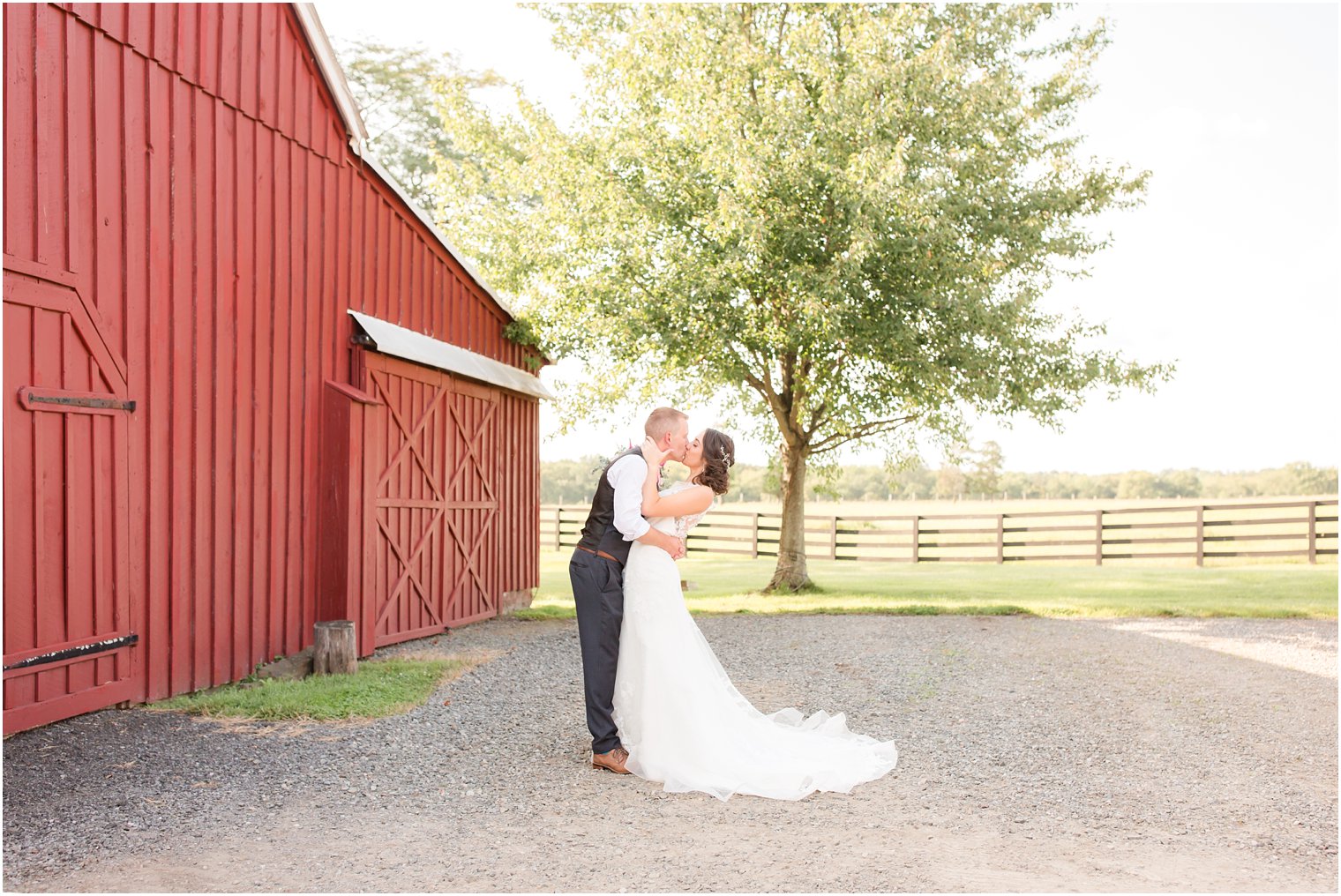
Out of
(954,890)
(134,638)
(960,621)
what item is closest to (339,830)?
A: (954,890)

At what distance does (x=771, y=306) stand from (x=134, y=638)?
8.75 metres

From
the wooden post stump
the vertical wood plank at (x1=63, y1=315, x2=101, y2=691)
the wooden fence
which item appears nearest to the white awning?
the wooden post stump

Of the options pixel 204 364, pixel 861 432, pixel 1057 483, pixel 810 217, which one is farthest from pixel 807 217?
pixel 1057 483

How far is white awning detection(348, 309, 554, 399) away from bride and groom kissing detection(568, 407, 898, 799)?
437 cm

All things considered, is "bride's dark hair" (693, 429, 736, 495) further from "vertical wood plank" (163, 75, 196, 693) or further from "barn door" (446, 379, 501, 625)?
"barn door" (446, 379, 501, 625)

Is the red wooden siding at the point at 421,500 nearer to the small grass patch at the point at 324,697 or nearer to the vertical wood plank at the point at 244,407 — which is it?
the vertical wood plank at the point at 244,407

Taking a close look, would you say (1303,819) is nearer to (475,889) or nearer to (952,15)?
(475,889)

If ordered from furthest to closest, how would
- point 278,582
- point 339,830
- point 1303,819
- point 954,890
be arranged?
point 278,582 < point 1303,819 < point 339,830 < point 954,890

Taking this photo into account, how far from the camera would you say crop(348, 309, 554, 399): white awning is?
369 inches

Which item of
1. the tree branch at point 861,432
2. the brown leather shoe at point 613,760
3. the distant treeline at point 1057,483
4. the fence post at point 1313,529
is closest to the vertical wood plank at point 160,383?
the brown leather shoe at point 613,760

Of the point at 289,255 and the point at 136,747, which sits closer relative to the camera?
the point at 136,747

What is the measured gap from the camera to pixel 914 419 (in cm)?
1499

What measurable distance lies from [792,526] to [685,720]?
10978 millimetres

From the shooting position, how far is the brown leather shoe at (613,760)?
546 centimetres
